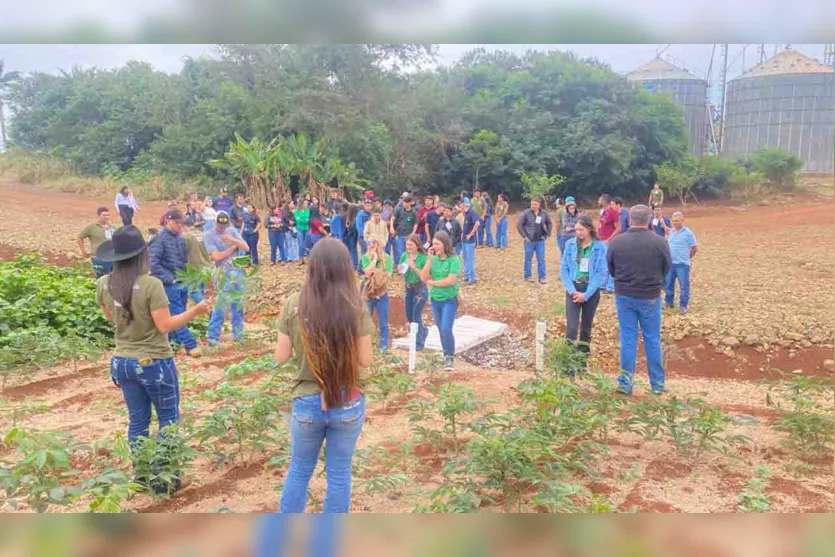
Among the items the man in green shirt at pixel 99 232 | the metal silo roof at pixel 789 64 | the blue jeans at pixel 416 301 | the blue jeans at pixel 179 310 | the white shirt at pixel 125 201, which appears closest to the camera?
the blue jeans at pixel 179 310

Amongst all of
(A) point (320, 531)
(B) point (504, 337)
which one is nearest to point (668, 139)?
(B) point (504, 337)

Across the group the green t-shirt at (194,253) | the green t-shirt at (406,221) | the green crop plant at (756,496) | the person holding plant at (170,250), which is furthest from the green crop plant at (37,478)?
the green t-shirt at (406,221)

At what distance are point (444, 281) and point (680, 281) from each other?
4.15 metres

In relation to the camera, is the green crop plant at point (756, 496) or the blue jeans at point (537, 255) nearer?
the green crop plant at point (756, 496)

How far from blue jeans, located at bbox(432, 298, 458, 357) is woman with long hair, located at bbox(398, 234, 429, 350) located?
0.48 m

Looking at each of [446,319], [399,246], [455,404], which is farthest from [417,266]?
[399,246]

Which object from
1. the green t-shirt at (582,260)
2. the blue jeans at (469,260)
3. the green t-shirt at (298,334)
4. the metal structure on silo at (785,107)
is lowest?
the blue jeans at (469,260)

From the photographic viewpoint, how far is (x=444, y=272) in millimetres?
6242

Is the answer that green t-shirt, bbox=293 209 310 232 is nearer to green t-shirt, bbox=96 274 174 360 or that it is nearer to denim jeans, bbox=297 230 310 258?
denim jeans, bbox=297 230 310 258

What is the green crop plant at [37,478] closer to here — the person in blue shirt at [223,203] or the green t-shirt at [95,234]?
the green t-shirt at [95,234]

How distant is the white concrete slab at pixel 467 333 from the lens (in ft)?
25.9

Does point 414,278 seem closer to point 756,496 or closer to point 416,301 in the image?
point 416,301

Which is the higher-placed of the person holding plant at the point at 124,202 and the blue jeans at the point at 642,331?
the person holding plant at the point at 124,202

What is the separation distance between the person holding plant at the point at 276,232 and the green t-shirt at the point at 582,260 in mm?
7417
